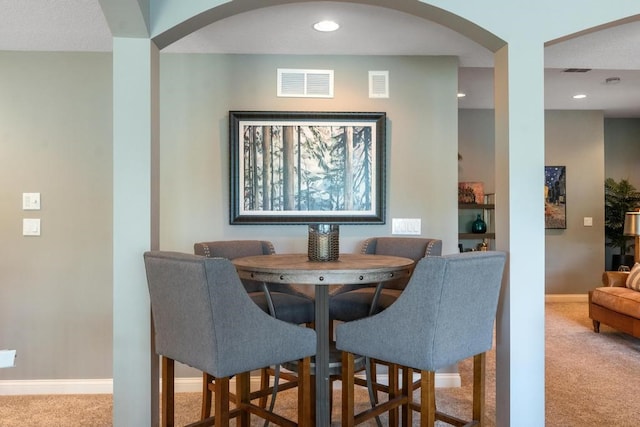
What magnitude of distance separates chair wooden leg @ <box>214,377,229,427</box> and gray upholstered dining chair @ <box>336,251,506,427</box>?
20.2 inches

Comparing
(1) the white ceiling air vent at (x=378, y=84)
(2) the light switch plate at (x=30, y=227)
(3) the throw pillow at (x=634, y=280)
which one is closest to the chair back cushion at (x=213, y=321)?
(2) the light switch plate at (x=30, y=227)

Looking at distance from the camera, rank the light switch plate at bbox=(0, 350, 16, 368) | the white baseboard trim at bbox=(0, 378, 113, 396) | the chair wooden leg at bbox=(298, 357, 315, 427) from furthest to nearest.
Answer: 1. the white baseboard trim at bbox=(0, 378, 113, 396)
2. the chair wooden leg at bbox=(298, 357, 315, 427)
3. the light switch plate at bbox=(0, 350, 16, 368)

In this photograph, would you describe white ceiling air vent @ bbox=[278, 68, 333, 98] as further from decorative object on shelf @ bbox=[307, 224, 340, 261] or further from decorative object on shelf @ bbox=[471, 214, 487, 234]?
decorative object on shelf @ bbox=[471, 214, 487, 234]

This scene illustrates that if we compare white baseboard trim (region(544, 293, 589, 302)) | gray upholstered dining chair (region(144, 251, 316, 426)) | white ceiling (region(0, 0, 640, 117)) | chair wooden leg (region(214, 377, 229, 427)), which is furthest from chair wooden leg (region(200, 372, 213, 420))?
white baseboard trim (region(544, 293, 589, 302))

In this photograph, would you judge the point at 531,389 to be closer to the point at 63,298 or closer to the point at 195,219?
the point at 195,219

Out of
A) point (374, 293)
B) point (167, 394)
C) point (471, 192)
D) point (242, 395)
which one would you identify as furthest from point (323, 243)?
point (471, 192)

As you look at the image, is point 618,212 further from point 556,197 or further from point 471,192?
point 471,192

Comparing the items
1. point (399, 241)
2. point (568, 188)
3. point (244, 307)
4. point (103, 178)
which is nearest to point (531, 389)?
point (399, 241)

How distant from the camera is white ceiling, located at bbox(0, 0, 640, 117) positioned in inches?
99.3

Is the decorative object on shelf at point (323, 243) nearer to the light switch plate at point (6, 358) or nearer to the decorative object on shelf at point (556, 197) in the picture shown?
the light switch plate at point (6, 358)

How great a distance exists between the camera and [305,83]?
3232 millimetres

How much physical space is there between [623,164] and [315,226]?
6.16 meters

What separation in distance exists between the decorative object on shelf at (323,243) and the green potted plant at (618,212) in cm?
546

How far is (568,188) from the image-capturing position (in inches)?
237
